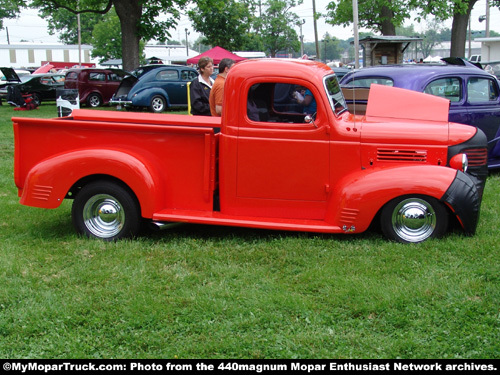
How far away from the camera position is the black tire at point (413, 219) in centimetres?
498

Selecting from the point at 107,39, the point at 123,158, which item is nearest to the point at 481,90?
the point at 123,158

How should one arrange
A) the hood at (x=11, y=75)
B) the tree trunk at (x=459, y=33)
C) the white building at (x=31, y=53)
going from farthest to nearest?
the white building at (x=31, y=53) < the tree trunk at (x=459, y=33) < the hood at (x=11, y=75)

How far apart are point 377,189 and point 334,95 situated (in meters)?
1.08

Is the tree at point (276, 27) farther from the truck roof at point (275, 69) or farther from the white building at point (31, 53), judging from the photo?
the truck roof at point (275, 69)

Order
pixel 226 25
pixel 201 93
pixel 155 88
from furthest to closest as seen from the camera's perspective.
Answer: pixel 226 25, pixel 155 88, pixel 201 93

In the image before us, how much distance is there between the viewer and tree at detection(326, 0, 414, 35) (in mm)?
23641

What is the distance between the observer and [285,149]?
511 centimetres

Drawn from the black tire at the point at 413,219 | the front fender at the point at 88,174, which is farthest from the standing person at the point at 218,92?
the black tire at the point at 413,219

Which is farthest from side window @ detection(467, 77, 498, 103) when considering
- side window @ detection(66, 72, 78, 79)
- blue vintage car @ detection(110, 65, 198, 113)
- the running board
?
side window @ detection(66, 72, 78, 79)

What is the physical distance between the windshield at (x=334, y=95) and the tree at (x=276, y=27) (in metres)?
66.0

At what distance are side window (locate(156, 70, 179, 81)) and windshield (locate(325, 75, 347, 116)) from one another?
15200 millimetres

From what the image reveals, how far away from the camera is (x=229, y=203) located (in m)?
5.27

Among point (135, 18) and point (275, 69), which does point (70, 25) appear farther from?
point (275, 69)
